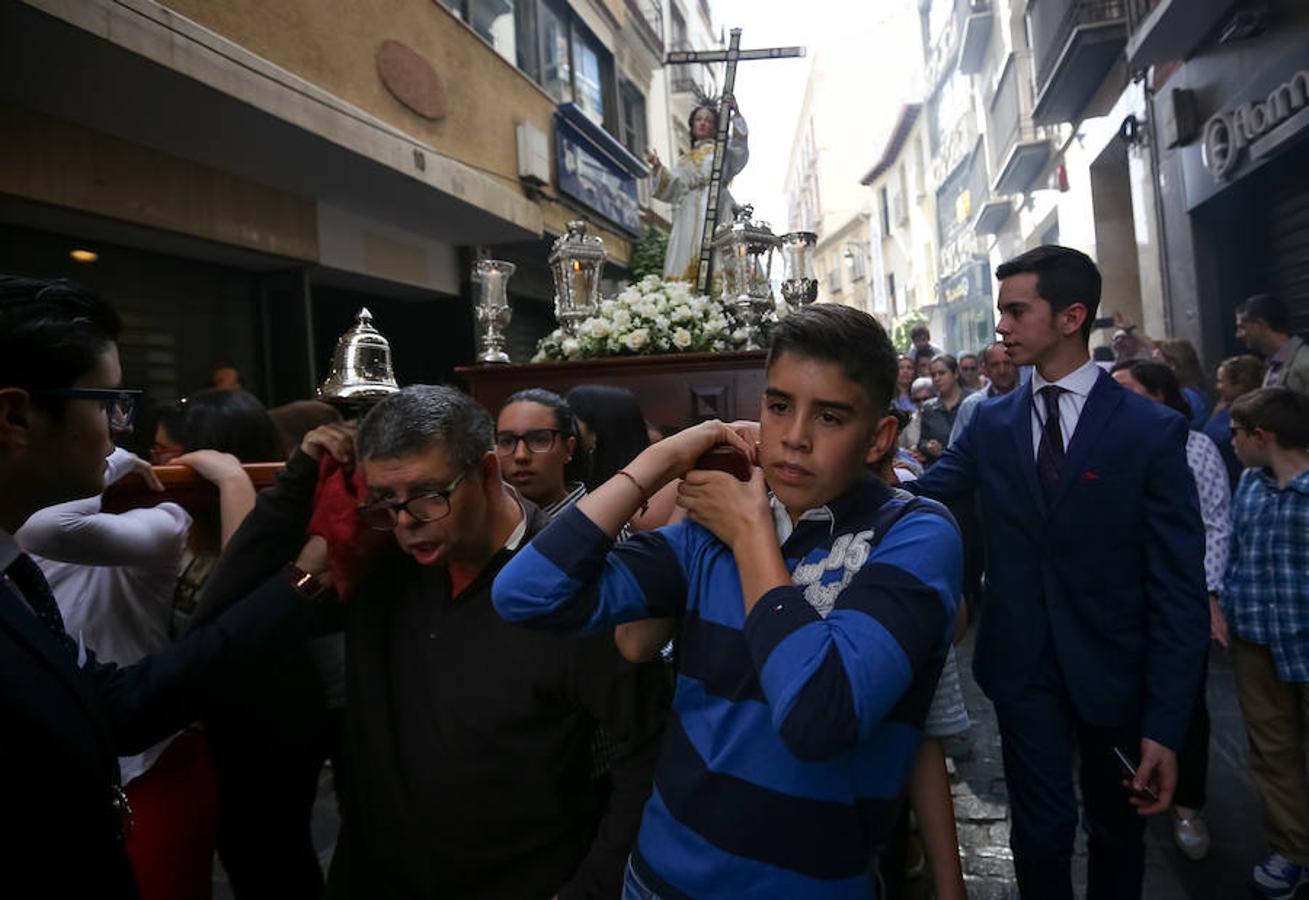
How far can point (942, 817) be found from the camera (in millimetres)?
1690

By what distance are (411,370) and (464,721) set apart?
9465mm

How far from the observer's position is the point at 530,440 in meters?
2.97

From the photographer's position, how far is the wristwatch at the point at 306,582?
1.88 meters

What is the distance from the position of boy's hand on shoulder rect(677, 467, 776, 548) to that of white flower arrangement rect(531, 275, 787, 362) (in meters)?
3.08

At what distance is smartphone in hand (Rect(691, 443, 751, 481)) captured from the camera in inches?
57.4

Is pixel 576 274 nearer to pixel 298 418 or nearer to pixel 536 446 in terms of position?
pixel 298 418

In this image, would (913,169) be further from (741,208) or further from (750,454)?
(750,454)

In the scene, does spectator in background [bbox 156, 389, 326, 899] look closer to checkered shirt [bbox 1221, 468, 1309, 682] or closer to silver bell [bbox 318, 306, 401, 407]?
silver bell [bbox 318, 306, 401, 407]

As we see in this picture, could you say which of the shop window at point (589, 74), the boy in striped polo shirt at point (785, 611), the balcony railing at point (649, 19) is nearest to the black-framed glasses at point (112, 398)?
the boy in striped polo shirt at point (785, 611)

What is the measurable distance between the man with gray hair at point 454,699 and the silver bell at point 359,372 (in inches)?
7.8

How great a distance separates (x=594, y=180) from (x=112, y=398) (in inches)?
442

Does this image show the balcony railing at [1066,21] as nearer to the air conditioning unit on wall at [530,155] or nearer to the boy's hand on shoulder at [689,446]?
the air conditioning unit on wall at [530,155]

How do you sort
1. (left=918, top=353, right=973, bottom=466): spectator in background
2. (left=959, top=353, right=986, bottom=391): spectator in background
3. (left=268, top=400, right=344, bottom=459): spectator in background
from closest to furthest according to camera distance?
(left=268, top=400, right=344, bottom=459): spectator in background
(left=918, top=353, right=973, bottom=466): spectator in background
(left=959, top=353, right=986, bottom=391): spectator in background

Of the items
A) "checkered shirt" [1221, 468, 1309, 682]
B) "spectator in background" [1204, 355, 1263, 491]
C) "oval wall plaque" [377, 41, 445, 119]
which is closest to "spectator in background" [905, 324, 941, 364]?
"spectator in background" [1204, 355, 1263, 491]
